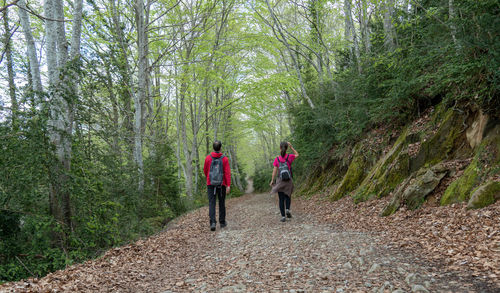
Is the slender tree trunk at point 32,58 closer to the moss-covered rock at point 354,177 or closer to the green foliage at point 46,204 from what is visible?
the green foliage at point 46,204

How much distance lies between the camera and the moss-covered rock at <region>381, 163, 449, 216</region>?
210 inches

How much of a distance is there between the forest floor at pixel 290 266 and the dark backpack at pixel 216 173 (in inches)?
54.3

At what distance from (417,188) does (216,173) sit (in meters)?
4.38

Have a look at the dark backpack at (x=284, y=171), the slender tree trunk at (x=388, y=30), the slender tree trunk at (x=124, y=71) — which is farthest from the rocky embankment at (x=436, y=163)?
the slender tree trunk at (x=124, y=71)

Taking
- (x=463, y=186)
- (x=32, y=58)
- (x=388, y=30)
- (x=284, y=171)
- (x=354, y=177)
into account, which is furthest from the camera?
(x=354, y=177)

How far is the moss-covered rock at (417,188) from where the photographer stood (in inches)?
210

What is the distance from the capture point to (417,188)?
5.46 m

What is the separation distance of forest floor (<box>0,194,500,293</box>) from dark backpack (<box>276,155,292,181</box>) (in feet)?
4.80

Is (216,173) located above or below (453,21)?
below

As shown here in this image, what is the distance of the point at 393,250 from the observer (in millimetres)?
3902

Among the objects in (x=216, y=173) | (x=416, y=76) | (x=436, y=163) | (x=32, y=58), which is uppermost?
(x=32, y=58)

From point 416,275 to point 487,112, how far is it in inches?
158

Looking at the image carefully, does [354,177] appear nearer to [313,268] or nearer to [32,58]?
[313,268]

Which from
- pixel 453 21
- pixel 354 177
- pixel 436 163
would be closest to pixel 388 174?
pixel 436 163
